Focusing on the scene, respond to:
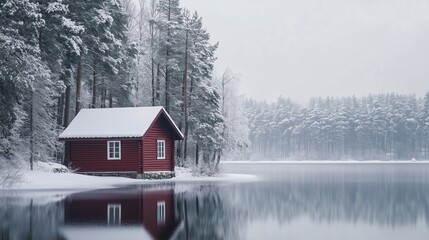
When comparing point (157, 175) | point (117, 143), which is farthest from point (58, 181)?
point (157, 175)

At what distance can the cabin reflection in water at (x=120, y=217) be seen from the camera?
1498 cm

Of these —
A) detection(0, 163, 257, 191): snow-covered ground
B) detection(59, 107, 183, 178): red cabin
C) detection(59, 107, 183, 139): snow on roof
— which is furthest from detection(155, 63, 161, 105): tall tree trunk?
detection(0, 163, 257, 191): snow-covered ground

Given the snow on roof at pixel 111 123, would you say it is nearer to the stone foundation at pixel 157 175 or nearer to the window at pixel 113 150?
the window at pixel 113 150

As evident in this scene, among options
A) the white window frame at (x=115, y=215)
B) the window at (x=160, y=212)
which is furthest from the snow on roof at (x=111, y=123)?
the white window frame at (x=115, y=215)

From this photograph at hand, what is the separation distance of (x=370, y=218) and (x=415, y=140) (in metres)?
148

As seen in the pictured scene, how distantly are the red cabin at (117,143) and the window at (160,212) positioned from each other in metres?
20.3

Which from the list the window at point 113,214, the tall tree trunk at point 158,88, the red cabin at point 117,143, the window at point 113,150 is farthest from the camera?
the tall tree trunk at point 158,88

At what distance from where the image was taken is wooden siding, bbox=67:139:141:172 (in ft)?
145

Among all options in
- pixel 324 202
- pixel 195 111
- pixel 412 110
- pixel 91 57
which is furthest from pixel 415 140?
pixel 324 202

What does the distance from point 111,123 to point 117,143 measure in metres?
1.72

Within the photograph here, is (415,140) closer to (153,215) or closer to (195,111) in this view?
(195,111)

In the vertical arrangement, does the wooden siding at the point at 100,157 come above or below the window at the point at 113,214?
above

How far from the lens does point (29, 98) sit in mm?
40406

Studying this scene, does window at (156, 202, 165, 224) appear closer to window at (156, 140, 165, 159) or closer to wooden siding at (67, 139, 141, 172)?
wooden siding at (67, 139, 141, 172)
